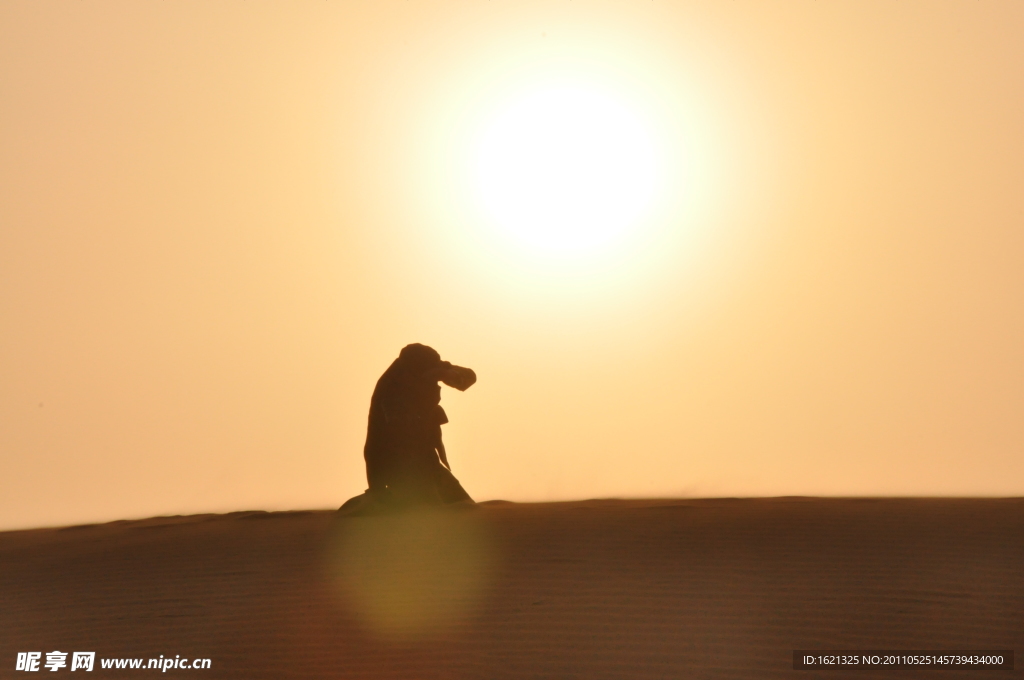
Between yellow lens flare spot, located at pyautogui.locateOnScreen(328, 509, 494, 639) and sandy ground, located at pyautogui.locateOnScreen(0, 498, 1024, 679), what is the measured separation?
22mm

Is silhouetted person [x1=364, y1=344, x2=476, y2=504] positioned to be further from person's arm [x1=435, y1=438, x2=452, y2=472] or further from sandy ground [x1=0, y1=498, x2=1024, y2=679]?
sandy ground [x1=0, y1=498, x2=1024, y2=679]

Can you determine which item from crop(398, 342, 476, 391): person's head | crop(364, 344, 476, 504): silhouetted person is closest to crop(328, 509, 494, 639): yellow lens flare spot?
crop(364, 344, 476, 504): silhouetted person

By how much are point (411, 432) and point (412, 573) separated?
12.9ft

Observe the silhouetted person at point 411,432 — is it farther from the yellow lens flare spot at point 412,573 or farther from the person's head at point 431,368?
the yellow lens flare spot at point 412,573

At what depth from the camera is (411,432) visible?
10.4 m

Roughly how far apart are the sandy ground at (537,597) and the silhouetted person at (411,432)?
1622 mm

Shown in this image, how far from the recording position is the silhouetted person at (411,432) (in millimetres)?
10352

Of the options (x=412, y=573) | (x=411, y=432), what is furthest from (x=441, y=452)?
(x=412, y=573)

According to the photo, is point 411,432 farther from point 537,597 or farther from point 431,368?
point 537,597

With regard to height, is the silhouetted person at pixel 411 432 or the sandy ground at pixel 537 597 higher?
the silhouetted person at pixel 411 432

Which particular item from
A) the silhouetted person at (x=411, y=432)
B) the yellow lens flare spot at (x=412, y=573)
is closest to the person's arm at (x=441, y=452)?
the silhouetted person at (x=411, y=432)

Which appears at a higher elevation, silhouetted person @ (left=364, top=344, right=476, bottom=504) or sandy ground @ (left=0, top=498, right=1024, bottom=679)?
silhouetted person @ (left=364, top=344, right=476, bottom=504)

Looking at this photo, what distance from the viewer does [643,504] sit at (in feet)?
36.8

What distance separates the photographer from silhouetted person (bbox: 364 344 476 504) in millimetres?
10352
